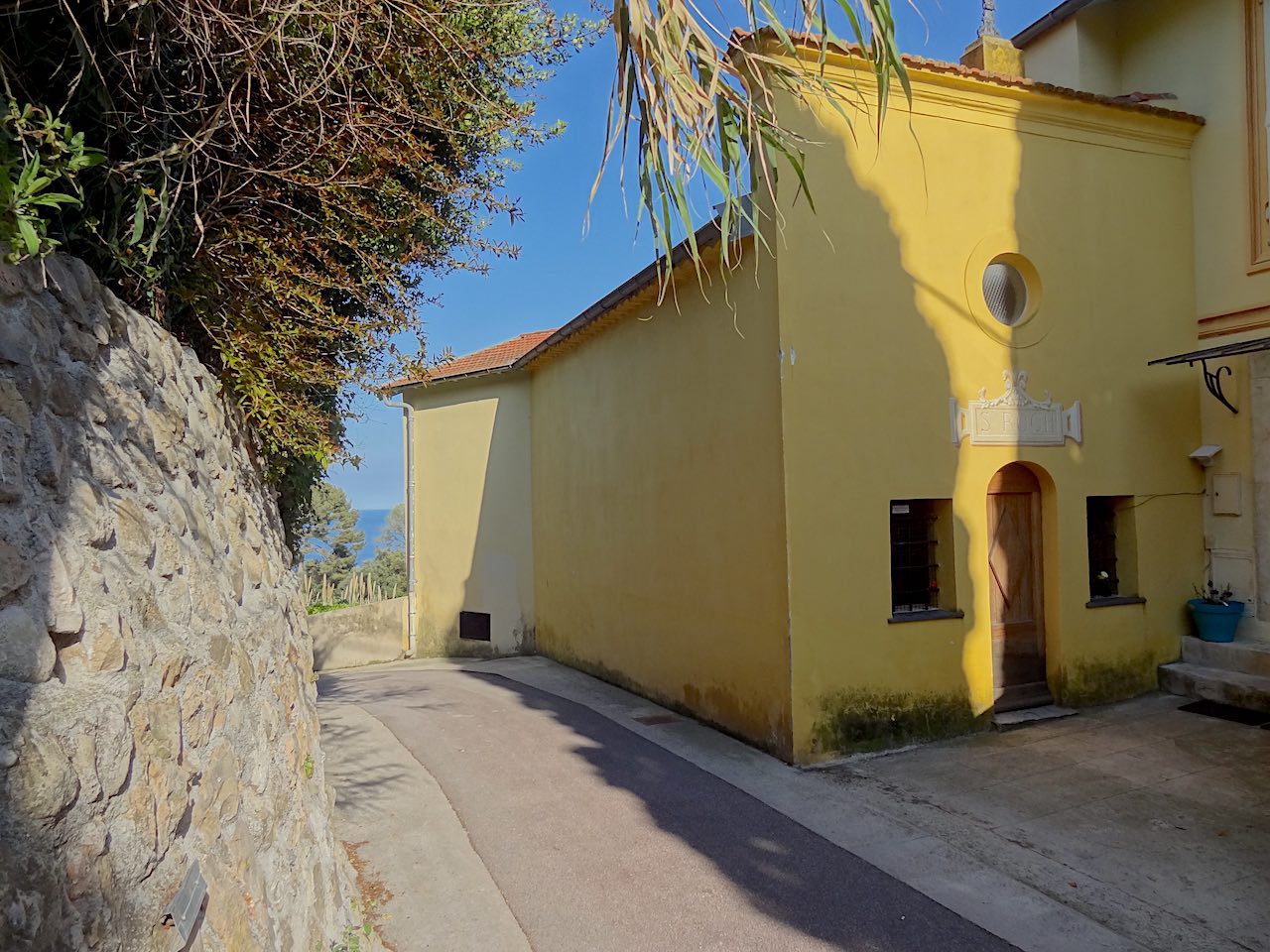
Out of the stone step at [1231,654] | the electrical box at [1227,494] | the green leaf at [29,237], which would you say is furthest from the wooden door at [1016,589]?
A: the green leaf at [29,237]

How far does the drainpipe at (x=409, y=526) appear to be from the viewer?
598 inches

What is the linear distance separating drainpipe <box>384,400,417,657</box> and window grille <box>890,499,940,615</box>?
10282mm

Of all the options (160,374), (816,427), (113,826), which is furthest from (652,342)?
(113,826)

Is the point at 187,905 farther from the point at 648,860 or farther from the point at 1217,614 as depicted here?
the point at 1217,614

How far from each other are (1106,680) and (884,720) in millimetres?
2696

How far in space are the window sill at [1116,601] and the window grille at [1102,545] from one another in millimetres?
143

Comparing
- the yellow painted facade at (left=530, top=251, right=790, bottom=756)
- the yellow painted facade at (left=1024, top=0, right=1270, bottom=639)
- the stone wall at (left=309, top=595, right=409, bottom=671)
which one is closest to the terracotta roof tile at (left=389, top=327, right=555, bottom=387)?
the yellow painted facade at (left=530, top=251, right=790, bottom=756)

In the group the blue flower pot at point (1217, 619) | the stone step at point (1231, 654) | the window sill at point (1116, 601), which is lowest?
the stone step at point (1231, 654)

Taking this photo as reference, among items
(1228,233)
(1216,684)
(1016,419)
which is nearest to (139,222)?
(1016,419)

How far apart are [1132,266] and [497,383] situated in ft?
33.7

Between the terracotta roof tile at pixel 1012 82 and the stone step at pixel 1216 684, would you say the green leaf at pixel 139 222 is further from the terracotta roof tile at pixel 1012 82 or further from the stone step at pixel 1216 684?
the stone step at pixel 1216 684

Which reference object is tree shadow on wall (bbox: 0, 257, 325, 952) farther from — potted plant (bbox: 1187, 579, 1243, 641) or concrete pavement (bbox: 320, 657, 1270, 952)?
potted plant (bbox: 1187, 579, 1243, 641)

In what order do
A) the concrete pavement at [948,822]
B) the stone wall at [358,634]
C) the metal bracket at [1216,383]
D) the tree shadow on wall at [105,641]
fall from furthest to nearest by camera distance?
1. the stone wall at [358,634]
2. the metal bracket at [1216,383]
3. the concrete pavement at [948,822]
4. the tree shadow on wall at [105,641]

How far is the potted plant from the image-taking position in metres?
7.90
